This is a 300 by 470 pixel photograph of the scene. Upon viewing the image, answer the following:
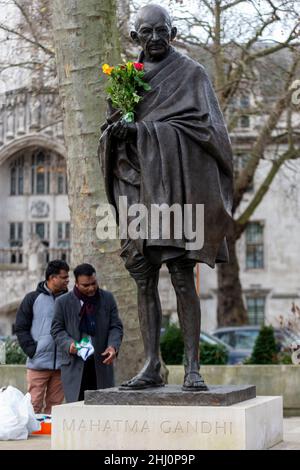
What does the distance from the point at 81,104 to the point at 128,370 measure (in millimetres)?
3565

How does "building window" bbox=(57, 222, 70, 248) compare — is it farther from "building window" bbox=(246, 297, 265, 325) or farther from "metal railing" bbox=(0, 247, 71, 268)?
"building window" bbox=(246, 297, 265, 325)

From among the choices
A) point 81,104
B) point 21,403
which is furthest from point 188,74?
point 81,104

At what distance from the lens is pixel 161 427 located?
786 cm

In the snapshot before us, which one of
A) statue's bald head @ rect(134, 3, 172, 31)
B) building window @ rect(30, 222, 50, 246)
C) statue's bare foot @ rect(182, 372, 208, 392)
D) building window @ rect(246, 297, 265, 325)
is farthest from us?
building window @ rect(30, 222, 50, 246)

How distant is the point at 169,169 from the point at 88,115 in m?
6.57

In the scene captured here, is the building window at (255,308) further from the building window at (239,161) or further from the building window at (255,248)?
the building window at (239,161)

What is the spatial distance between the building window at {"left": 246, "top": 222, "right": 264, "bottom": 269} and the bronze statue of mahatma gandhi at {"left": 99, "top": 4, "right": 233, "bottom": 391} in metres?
41.7

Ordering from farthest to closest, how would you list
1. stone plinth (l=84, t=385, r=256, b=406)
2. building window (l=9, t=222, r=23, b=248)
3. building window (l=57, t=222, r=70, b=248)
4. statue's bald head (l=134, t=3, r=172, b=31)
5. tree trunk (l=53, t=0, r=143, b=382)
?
building window (l=9, t=222, r=23, b=248) → building window (l=57, t=222, r=70, b=248) → tree trunk (l=53, t=0, r=143, b=382) → statue's bald head (l=134, t=3, r=172, b=31) → stone plinth (l=84, t=385, r=256, b=406)

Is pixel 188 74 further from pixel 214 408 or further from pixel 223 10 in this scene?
pixel 223 10

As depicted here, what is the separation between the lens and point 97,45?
48.1ft

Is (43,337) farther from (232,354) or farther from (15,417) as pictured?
(232,354)

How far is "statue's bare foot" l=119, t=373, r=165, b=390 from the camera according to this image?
837cm

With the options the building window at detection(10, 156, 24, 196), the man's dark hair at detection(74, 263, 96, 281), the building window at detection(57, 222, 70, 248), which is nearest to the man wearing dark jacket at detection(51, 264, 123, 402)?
the man's dark hair at detection(74, 263, 96, 281)

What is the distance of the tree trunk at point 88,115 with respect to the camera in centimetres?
1453
